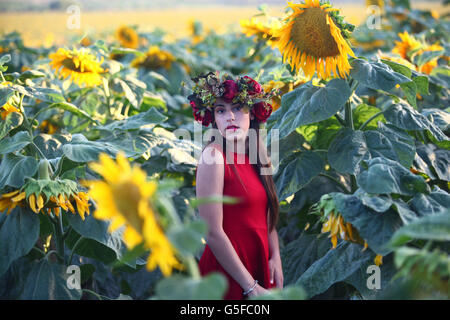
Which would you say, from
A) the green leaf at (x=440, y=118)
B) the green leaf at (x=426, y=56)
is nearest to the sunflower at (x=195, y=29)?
the green leaf at (x=426, y=56)

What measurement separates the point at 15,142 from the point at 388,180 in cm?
122

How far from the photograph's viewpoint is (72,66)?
2.27 meters

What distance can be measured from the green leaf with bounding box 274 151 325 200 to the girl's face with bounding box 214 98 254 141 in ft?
1.03

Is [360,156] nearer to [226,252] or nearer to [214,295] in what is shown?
[226,252]

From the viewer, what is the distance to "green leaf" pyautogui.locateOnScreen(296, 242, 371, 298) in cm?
139

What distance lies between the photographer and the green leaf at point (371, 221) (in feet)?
3.92

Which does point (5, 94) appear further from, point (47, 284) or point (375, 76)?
point (375, 76)

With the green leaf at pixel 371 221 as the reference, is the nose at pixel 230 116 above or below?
above

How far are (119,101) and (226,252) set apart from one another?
1.56 metres

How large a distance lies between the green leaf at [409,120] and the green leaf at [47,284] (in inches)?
46.9

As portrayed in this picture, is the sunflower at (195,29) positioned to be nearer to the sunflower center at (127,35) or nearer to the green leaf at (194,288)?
the sunflower center at (127,35)

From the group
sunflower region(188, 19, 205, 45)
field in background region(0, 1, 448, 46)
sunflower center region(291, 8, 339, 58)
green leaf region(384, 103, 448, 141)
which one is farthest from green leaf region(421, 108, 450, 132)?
field in background region(0, 1, 448, 46)

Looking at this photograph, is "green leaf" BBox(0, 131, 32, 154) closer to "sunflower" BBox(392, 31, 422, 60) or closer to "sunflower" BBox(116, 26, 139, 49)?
"sunflower" BBox(392, 31, 422, 60)
